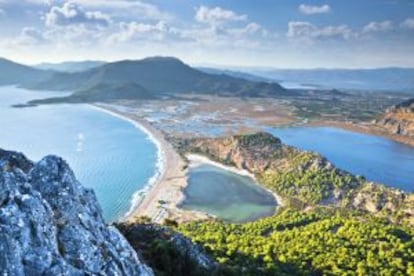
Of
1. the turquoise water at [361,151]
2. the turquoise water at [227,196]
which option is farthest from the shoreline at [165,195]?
the turquoise water at [361,151]

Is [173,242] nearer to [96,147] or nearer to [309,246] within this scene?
[309,246]

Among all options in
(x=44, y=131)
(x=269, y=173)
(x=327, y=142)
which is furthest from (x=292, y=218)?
(x=44, y=131)

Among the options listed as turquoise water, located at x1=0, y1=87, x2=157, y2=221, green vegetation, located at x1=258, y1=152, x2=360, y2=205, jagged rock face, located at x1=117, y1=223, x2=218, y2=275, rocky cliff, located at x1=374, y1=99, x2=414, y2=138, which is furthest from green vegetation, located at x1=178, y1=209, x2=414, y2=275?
rocky cliff, located at x1=374, y1=99, x2=414, y2=138

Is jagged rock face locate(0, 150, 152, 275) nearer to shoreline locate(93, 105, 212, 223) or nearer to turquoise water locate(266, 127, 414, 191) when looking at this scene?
shoreline locate(93, 105, 212, 223)

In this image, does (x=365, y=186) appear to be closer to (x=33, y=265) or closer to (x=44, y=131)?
(x=33, y=265)

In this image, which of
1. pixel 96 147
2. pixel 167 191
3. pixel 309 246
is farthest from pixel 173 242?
pixel 96 147

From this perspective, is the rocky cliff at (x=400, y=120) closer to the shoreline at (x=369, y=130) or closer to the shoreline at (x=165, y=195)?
the shoreline at (x=369, y=130)
